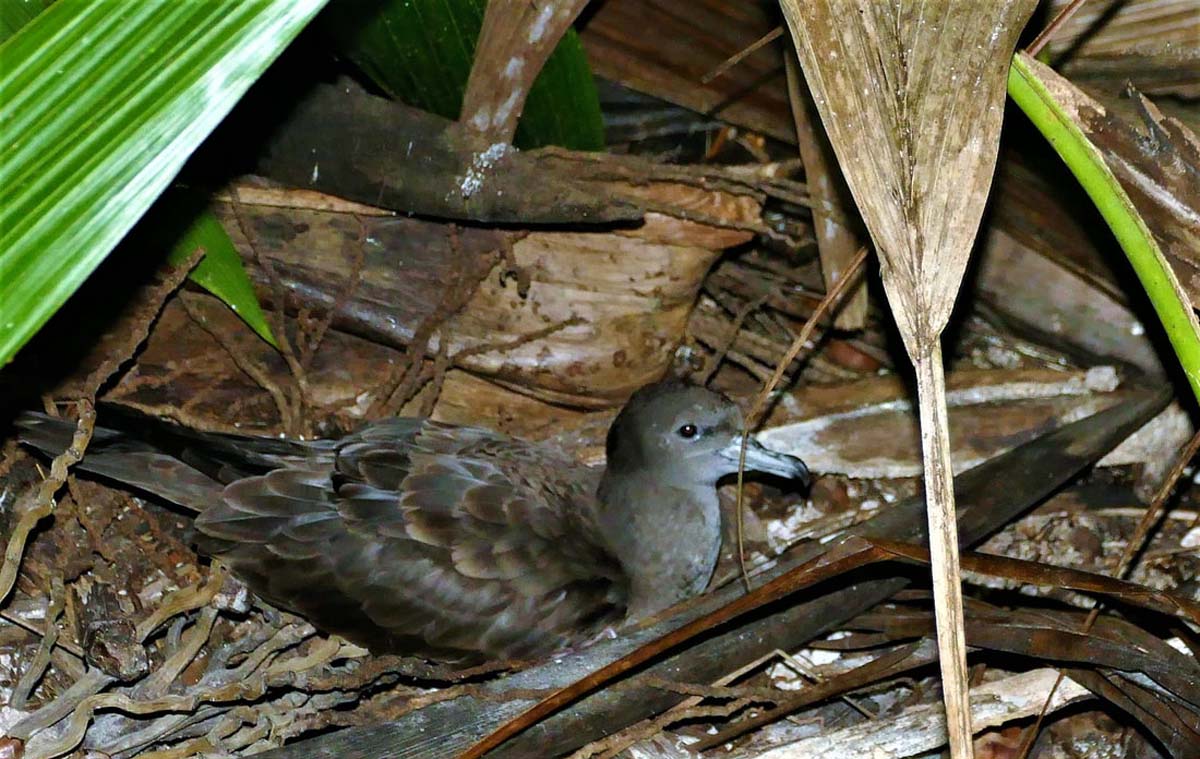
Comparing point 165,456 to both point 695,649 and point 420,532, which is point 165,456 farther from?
point 695,649

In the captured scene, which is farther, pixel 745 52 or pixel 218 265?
pixel 218 265

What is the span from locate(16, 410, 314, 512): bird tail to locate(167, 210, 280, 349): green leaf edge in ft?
1.15

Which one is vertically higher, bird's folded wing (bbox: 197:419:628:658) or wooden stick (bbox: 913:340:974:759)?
bird's folded wing (bbox: 197:419:628:658)

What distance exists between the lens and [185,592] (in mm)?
2975

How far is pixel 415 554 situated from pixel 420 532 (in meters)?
0.05

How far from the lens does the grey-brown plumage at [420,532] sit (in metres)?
2.99

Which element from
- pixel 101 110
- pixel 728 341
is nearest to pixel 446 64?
pixel 728 341

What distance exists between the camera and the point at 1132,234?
5.60 feet

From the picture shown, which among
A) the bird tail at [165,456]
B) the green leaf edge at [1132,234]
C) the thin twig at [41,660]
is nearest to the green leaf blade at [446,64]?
the bird tail at [165,456]

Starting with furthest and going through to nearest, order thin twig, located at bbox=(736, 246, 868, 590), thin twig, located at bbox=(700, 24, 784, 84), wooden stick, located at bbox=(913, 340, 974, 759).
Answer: thin twig, located at bbox=(700, 24, 784, 84)
thin twig, located at bbox=(736, 246, 868, 590)
wooden stick, located at bbox=(913, 340, 974, 759)

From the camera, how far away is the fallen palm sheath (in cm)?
260

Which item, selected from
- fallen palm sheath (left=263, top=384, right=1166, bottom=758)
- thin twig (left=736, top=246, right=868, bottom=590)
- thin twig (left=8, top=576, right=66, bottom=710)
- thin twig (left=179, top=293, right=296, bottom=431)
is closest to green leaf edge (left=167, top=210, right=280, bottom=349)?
thin twig (left=179, top=293, right=296, bottom=431)

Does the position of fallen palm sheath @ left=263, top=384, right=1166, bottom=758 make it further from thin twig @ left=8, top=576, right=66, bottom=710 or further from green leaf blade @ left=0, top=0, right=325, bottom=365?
green leaf blade @ left=0, top=0, right=325, bottom=365

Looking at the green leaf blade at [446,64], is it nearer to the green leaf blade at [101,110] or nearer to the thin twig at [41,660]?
the thin twig at [41,660]
